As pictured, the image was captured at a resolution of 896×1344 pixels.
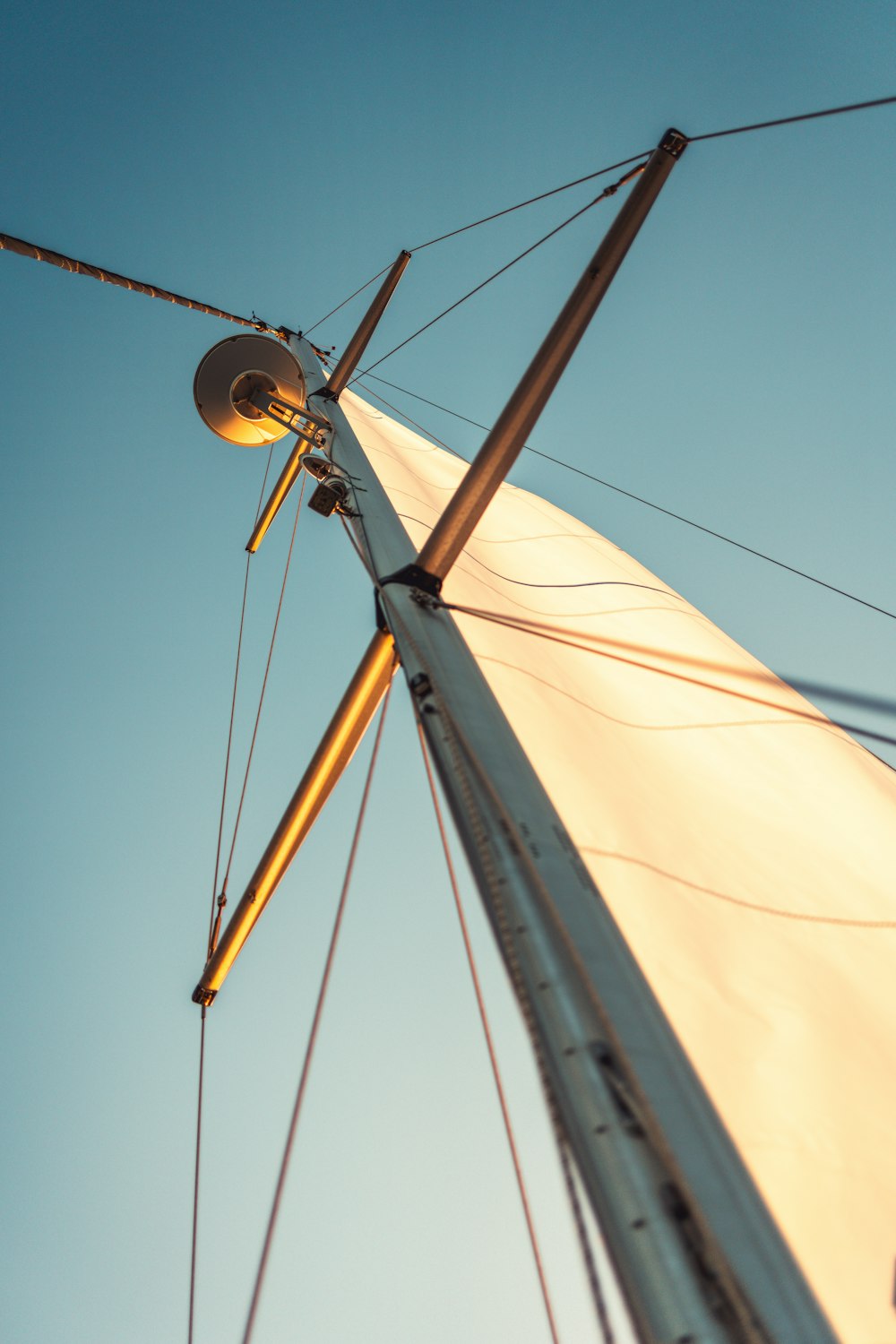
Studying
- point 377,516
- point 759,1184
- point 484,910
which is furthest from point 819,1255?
point 377,516

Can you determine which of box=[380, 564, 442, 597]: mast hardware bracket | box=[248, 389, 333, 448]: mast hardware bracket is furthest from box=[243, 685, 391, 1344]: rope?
box=[248, 389, 333, 448]: mast hardware bracket

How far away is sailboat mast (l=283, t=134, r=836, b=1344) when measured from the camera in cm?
65

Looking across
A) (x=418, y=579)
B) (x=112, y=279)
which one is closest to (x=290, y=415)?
(x=112, y=279)

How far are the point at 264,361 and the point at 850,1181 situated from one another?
4478mm

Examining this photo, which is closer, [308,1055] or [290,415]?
[308,1055]

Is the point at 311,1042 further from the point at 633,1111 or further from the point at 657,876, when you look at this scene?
the point at 633,1111

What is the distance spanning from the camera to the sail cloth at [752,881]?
3.11 ft

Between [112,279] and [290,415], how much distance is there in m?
1.60

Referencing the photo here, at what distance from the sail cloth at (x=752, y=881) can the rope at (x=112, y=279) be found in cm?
206

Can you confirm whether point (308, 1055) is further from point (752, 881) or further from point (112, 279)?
point (112, 279)

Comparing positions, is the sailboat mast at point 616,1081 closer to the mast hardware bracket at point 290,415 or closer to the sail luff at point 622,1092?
the sail luff at point 622,1092

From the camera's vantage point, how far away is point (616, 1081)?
811mm

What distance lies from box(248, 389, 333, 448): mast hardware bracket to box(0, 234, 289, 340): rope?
1.10 m

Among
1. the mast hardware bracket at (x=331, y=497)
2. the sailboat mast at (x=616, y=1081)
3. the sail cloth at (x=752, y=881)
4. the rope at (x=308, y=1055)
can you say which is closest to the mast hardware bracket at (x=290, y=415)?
the sail cloth at (x=752, y=881)
